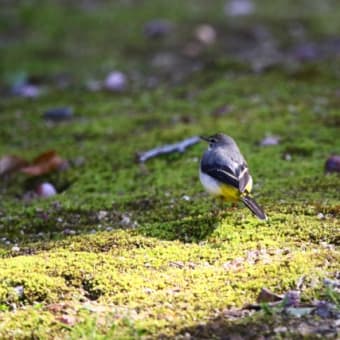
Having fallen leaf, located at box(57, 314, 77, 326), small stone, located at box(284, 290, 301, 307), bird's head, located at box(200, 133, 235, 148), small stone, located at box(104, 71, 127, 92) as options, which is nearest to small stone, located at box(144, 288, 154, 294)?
fallen leaf, located at box(57, 314, 77, 326)

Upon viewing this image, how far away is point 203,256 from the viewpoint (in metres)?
5.56

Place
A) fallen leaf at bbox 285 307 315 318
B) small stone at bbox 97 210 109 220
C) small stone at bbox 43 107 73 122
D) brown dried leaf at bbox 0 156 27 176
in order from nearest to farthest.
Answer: fallen leaf at bbox 285 307 315 318, small stone at bbox 97 210 109 220, brown dried leaf at bbox 0 156 27 176, small stone at bbox 43 107 73 122

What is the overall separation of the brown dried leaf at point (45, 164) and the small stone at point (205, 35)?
5.00m

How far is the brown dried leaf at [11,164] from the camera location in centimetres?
816

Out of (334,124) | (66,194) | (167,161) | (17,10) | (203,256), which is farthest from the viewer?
(17,10)

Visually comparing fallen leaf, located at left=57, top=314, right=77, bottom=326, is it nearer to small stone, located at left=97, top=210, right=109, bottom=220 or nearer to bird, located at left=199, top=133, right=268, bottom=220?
bird, located at left=199, top=133, right=268, bottom=220

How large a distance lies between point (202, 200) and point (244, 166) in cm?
64

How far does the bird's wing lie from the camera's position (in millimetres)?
6301

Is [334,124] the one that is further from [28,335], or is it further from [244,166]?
[28,335]

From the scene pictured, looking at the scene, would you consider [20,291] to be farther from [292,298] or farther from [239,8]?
[239,8]

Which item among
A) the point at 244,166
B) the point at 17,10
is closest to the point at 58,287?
the point at 244,166

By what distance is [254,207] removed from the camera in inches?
241

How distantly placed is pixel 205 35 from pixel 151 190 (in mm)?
5769

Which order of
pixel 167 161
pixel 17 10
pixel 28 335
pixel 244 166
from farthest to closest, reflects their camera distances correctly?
pixel 17 10, pixel 167 161, pixel 244 166, pixel 28 335
